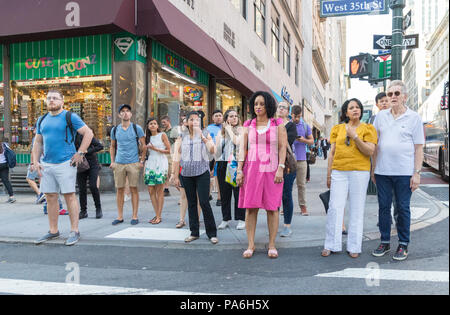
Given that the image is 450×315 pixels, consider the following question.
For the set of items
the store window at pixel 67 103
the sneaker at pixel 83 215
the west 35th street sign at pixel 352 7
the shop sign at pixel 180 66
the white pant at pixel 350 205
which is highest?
the west 35th street sign at pixel 352 7

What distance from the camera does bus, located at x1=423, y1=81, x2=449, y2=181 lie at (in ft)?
41.9

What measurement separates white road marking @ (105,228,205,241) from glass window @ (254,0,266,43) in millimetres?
17352

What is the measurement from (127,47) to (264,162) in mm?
7007

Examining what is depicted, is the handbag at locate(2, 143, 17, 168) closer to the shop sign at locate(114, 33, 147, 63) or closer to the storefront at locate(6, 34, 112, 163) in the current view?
the storefront at locate(6, 34, 112, 163)

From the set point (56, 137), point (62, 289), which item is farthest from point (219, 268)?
point (56, 137)

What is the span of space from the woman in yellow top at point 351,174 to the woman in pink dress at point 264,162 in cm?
65

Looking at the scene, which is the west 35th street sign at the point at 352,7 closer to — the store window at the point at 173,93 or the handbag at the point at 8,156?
the store window at the point at 173,93

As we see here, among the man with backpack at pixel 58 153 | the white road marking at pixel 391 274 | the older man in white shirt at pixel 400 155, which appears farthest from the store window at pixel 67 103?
the white road marking at pixel 391 274

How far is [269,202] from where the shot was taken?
455 centimetres

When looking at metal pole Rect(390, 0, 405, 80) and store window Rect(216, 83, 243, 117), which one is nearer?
metal pole Rect(390, 0, 405, 80)

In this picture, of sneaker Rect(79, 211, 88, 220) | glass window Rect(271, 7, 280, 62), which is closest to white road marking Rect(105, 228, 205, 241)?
sneaker Rect(79, 211, 88, 220)

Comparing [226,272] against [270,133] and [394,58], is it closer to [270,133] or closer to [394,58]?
[270,133]

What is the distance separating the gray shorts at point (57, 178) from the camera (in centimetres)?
543

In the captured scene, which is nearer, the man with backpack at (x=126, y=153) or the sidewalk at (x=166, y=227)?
the sidewalk at (x=166, y=227)
